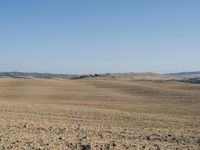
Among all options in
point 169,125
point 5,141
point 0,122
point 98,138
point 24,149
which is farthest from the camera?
point 169,125

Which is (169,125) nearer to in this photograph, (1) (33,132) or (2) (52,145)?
(1) (33,132)

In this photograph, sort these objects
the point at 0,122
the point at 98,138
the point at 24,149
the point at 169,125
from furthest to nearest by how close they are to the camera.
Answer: the point at 169,125 < the point at 0,122 < the point at 98,138 < the point at 24,149

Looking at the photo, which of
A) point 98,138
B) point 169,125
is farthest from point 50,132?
point 169,125

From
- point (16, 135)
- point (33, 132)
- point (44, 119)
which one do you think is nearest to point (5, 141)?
point (16, 135)

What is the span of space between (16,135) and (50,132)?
1.39 meters

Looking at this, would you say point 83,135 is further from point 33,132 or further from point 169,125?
point 169,125

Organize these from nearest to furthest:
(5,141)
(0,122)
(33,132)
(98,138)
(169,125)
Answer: (5,141) < (98,138) < (33,132) < (0,122) < (169,125)

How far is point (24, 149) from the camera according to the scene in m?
11.9

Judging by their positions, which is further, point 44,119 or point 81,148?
point 44,119

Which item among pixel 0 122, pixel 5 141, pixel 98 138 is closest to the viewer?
pixel 5 141

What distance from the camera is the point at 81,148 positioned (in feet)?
39.5

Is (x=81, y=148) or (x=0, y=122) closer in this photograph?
(x=81, y=148)

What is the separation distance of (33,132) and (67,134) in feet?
4.25

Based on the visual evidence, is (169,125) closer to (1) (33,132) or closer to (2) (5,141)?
(1) (33,132)
